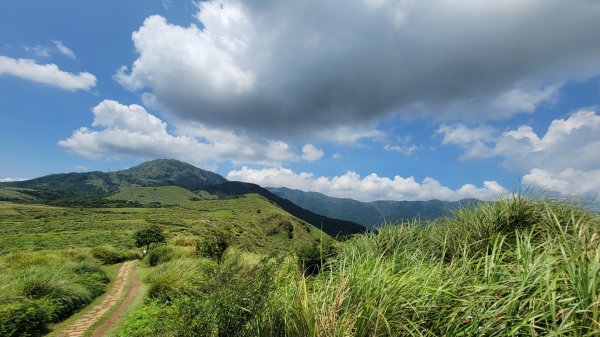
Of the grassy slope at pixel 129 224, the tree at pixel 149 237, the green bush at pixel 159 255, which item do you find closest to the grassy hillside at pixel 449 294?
the green bush at pixel 159 255

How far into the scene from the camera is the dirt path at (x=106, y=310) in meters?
10.9

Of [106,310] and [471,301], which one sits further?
[106,310]

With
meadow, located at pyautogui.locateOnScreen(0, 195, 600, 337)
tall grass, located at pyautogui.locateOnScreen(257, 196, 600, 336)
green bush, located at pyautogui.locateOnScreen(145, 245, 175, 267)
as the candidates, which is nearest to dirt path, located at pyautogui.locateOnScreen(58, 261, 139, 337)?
meadow, located at pyautogui.locateOnScreen(0, 195, 600, 337)

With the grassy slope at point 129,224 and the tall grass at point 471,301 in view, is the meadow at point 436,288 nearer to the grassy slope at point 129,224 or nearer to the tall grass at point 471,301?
the tall grass at point 471,301

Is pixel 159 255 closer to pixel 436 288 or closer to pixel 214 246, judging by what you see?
pixel 214 246

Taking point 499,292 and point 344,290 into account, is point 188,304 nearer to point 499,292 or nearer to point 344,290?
point 344,290

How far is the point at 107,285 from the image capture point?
1759cm

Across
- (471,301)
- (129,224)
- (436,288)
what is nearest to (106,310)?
(436,288)

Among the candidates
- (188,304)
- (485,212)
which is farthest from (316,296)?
(485,212)

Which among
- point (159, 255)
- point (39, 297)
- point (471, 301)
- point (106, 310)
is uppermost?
point (471, 301)

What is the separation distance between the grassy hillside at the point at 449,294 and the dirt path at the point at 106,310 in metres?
5.96

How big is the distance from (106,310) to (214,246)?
9.02 metres

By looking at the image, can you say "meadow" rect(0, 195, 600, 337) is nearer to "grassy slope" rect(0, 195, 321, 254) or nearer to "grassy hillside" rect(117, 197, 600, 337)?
"grassy hillside" rect(117, 197, 600, 337)

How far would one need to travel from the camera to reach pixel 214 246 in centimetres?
2202
